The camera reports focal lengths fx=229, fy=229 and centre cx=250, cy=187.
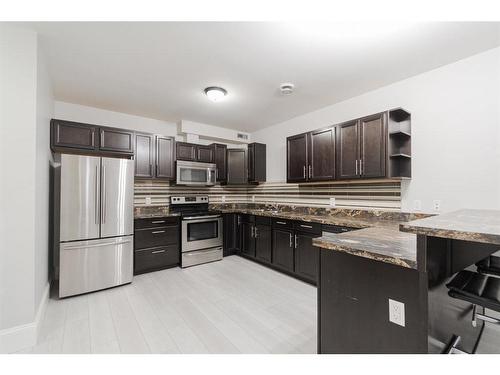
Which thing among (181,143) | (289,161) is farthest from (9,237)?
(289,161)

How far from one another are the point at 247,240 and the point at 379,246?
3.11m

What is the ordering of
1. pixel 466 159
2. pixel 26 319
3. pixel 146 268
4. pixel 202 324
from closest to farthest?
pixel 26 319
pixel 202 324
pixel 466 159
pixel 146 268

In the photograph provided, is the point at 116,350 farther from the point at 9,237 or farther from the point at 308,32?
the point at 308,32

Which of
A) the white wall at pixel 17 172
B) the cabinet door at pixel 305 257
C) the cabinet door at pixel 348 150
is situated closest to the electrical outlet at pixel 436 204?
the cabinet door at pixel 348 150

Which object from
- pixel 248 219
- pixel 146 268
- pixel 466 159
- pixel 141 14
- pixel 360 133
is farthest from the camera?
pixel 248 219

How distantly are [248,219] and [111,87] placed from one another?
293 cm

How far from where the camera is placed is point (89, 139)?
3242 millimetres

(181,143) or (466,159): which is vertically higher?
(181,143)

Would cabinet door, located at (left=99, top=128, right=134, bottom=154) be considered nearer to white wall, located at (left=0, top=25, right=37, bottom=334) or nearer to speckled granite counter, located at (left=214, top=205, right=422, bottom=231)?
white wall, located at (left=0, top=25, right=37, bottom=334)

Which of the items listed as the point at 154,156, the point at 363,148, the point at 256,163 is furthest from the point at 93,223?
the point at 363,148

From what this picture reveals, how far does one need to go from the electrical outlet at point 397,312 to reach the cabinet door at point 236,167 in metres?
3.71

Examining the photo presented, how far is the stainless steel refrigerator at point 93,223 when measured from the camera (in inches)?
109

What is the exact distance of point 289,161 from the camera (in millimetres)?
3881

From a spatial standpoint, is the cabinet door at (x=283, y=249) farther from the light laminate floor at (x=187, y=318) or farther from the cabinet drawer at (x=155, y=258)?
the cabinet drawer at (x=155, y=258)
